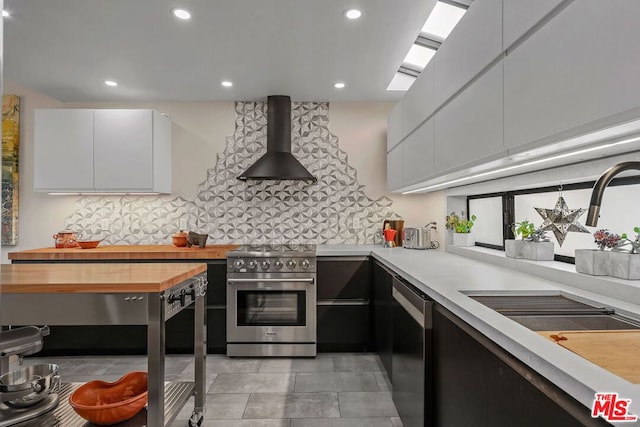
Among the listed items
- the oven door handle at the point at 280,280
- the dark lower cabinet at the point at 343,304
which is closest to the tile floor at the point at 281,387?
the dark lower cabinet at the point at 343,304

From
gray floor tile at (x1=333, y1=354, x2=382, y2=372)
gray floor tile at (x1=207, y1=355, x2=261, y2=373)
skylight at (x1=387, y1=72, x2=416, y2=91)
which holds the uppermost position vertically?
skylight at (x1=387, y1=72, x2=416, y2=91)

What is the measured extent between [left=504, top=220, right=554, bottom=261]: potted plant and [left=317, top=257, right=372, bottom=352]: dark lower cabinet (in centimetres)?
132

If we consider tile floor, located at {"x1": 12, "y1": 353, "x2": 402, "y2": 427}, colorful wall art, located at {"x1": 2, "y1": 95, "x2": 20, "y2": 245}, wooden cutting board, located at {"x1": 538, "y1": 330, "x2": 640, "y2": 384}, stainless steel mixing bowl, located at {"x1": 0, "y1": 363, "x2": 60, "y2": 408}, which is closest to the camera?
wooden cutting board, located at {"x1": 538, "y1": 330, "x2": 640, "y2": 384}

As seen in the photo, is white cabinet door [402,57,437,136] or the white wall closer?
white cabinet door [402,57,437,136]

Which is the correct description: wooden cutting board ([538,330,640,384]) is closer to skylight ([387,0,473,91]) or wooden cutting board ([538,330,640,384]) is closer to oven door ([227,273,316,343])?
skylight ([387,0,473,91])

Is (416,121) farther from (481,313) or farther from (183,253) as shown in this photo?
(183,253)

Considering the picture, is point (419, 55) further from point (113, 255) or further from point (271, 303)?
point (113, 255)

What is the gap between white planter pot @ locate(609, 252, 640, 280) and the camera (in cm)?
149

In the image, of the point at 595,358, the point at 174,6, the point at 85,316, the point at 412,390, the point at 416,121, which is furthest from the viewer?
the point at 416,121

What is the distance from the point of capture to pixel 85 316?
1685mm

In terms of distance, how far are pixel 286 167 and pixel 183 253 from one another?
1222 millimetres

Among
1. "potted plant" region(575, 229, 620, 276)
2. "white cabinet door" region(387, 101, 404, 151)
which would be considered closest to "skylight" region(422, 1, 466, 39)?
"white cabinet door" region(387, 101, 404, 151)

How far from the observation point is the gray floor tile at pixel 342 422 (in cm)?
222

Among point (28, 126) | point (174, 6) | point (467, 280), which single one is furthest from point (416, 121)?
point (28, 126)
